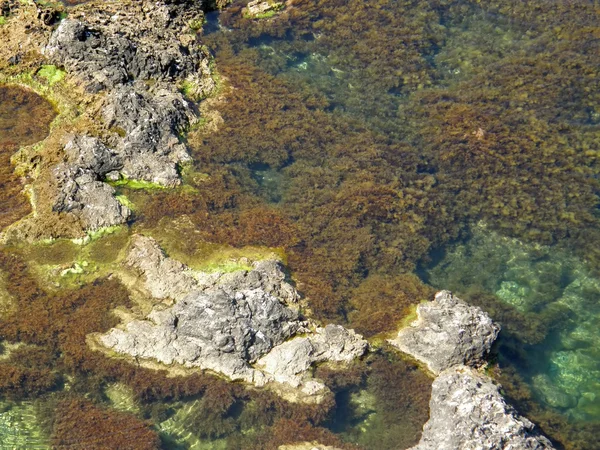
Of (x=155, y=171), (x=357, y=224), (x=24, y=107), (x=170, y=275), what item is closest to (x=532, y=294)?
(x=357, y=224)

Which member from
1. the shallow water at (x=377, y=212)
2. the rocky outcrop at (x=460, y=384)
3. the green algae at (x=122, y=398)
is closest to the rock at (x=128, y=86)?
the shallow water at (x=377, y=212)

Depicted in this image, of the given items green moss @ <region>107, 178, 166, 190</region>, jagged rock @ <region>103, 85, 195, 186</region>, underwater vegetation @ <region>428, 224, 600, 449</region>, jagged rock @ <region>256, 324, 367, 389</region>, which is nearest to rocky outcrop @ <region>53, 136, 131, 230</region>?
green moss @ <region>107, 178, 166, 190</region>

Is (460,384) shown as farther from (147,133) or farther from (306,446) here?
(147,133)

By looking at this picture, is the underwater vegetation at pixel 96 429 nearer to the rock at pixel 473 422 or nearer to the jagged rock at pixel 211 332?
the jagged rock at pixel 211 332

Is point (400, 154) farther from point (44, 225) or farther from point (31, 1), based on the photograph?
point (31, 1)

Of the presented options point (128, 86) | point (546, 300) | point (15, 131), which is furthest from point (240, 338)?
point (15, 131)

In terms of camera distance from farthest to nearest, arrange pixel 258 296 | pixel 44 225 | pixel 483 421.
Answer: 1. pixel 44 225
2. pixel 258 296
3. pixel 483 421

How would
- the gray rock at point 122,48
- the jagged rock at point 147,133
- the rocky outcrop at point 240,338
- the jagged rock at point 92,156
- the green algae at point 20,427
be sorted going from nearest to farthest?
the green algae at point 20,427 < the rocky outcrop at point 240,338 < the jagged rock at point 92,156 < the jagged rock at point 147,133 < the gray rock at point 122,48
